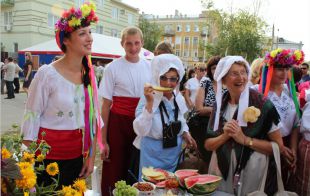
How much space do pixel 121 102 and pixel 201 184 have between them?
1.48 metres

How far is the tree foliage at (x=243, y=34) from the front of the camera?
20.0 metres

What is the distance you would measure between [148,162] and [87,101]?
723mm

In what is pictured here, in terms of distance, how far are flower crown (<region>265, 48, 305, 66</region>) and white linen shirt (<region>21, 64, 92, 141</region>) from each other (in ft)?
6.23

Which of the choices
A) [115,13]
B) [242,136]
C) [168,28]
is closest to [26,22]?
[115,13]

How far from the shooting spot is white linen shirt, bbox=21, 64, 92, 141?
204cm

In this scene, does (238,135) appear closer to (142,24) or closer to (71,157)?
(71,157)

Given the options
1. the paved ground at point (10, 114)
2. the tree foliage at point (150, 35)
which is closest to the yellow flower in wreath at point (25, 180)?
the paved ground at point (10, 114)

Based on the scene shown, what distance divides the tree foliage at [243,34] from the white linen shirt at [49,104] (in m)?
18.8

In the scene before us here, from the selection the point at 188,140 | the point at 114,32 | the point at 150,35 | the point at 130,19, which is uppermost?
the point at 130,19

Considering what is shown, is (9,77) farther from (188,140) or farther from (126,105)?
(188,140)

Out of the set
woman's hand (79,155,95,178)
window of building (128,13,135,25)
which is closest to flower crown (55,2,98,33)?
woman's hand (79,155,95,178)

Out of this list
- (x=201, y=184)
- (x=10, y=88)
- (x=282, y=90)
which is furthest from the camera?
(x=10, y=88)

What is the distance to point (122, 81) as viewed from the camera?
3096 mm

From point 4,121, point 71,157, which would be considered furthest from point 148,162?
point 4,121
